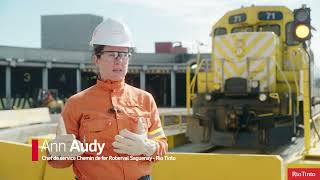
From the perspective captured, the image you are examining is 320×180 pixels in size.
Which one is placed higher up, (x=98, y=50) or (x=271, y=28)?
(x=271, y=28)

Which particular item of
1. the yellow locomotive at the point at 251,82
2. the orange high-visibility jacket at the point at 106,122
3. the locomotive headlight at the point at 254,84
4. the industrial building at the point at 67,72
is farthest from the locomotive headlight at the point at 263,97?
the industrial building at the point at 67,72

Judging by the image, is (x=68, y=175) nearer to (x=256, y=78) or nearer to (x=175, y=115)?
(x=256, y=78)

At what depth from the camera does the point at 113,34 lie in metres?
2.75

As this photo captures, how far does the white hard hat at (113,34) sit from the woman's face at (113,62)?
4cm

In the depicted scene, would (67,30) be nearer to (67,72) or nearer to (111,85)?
(67,72)

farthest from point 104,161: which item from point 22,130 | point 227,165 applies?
point 22,130

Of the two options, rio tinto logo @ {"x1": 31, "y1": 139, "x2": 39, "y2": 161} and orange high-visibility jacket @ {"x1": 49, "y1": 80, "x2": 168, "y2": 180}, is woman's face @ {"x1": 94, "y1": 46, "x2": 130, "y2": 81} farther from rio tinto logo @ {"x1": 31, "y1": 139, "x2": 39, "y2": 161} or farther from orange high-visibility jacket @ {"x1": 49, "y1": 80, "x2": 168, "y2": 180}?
rio tinto logo @ {"x1": 31, "y1": 139, "x2": 39, "y2": 161}

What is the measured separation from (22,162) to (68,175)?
0.92m

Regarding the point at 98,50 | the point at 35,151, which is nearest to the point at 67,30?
the point at 35,151

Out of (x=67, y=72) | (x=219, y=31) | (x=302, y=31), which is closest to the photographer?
(x=302, y=31)

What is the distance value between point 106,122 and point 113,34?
0.58m

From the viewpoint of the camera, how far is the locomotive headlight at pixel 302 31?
7.36 meters

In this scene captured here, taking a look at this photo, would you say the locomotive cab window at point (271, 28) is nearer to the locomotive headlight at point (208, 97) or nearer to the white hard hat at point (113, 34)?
the locomotive headlight at point (208, 97)

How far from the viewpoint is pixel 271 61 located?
10453 millimetres
